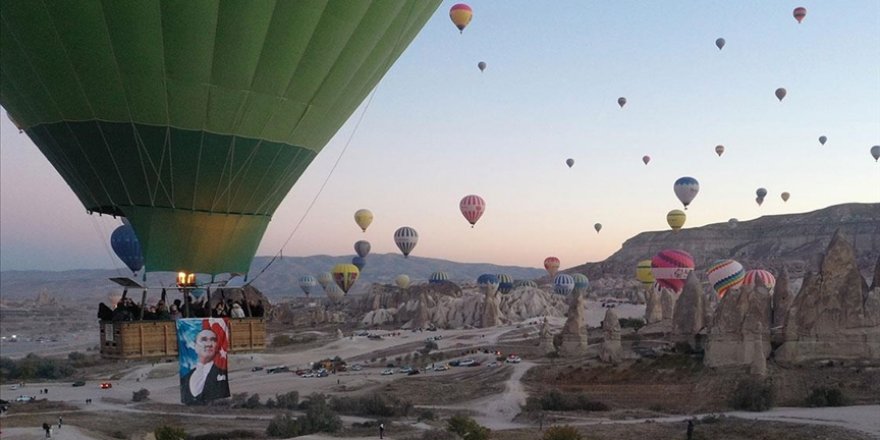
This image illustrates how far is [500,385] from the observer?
128 ft

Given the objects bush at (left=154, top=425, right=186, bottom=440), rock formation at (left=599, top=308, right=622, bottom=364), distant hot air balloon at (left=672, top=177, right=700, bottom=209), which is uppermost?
distant hot air balloon at (left=672, top=177, right=700, bottom=209)

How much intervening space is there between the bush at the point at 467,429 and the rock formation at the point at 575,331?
56.3 feet

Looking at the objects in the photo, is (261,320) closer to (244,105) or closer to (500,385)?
(244,105)

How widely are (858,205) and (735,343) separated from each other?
121941 millimetres

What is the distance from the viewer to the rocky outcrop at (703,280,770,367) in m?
33.7

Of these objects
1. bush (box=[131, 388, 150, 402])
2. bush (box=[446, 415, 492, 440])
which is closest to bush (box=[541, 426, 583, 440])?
bush (box=[446, 415, 492, 440])

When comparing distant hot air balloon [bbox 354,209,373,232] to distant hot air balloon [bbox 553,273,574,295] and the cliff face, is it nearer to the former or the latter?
distant hot air balloon [bbox 553,273,574,295]

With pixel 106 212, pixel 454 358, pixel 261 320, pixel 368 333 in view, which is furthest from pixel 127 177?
pixel 368 333

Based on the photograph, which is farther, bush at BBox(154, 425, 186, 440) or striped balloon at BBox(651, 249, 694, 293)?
striped balloon at BBox(651, 249, 694, 293)

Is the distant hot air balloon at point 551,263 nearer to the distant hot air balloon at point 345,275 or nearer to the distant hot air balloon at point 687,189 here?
the distant hot air balloon at point 345,275

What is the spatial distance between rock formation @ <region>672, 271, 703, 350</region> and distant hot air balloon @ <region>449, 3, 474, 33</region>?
18.7 m

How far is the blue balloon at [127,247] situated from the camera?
81.0ft

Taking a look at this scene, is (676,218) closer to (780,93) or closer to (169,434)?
(780,93)

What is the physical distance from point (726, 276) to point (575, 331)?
20.3 meters
